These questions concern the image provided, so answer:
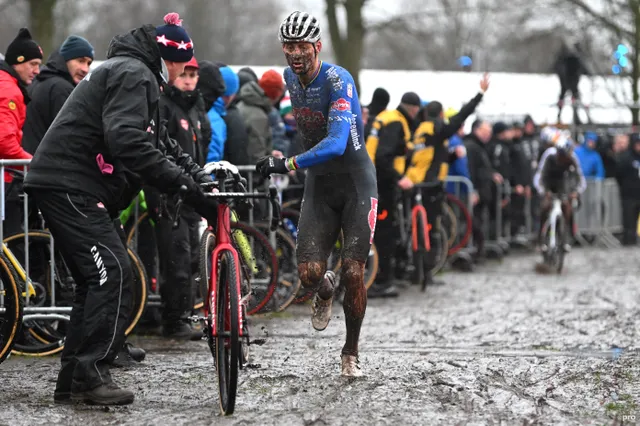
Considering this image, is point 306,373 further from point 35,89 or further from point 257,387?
point 35,89

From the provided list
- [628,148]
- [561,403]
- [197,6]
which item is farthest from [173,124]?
[197,6]

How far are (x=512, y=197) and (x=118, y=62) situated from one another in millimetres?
13539

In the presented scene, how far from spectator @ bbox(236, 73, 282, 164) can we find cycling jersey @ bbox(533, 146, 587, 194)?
5705 mm

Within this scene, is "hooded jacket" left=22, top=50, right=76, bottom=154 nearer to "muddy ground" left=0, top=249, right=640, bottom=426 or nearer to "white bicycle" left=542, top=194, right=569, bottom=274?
"muddy ground" left=0, top=249, right=640, bottom=426

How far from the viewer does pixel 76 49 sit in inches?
→ 369

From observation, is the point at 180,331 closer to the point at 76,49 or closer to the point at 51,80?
the point at 51,80

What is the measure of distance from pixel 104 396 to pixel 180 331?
2.87 metres

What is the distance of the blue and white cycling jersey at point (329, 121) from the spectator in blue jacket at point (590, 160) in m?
14.9

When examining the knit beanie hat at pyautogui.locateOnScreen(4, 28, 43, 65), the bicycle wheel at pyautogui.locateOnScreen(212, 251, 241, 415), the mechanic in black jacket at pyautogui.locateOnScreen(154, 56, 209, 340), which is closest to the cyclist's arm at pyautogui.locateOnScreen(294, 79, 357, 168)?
the bicycle wheel at pyautogui.locateOnScreen(212, 251, 241, 415)

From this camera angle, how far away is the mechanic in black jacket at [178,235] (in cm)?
939

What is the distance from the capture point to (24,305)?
8492 millimetres

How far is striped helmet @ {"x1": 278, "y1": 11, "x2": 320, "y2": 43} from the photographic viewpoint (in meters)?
7.54

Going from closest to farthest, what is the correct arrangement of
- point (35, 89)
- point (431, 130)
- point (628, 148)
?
1. point (35, 89)
2. point (431, 130)
3. point (628, 148)

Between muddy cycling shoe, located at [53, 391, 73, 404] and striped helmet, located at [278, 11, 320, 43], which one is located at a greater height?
striped helmet, located at [278, 11, 320, 43]
